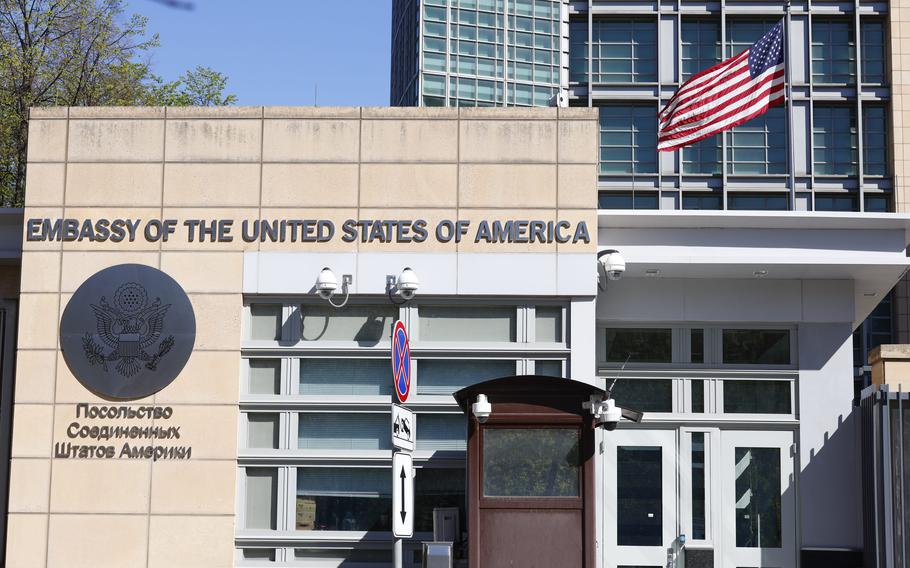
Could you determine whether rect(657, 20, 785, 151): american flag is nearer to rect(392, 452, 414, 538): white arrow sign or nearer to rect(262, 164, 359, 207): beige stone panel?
rect(262, 164, 359, 207): beige stone panel

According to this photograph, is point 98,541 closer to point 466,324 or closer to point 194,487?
point 194,487

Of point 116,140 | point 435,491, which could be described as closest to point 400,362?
point 435,491

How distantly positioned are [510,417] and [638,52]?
5176cm

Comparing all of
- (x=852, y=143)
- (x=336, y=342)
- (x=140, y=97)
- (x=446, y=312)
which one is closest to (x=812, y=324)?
(x=446, y=312)

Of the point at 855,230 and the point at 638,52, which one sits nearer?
the point at 855,230

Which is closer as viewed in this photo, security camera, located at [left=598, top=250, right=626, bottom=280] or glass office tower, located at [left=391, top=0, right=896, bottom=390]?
security camera, located at [left=598, top=250, right=626, bottom=280]

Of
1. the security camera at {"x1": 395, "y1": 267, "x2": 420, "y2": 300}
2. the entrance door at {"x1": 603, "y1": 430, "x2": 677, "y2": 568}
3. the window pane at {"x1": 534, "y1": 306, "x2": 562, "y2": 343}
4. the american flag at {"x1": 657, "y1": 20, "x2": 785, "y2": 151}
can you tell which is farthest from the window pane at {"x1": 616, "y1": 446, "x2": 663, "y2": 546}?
the american flag at {"x1": 657, "y1": 20, "x2": 785, "y2": 151}

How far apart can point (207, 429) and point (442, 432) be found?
311cm

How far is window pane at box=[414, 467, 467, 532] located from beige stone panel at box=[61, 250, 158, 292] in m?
4.68

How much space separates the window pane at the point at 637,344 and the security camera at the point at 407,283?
11.7ft

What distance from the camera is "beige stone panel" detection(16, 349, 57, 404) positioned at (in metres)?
17.5

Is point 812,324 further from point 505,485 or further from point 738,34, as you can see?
point 738,34

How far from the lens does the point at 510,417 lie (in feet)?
52.1

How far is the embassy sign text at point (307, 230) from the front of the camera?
57.9 ft
